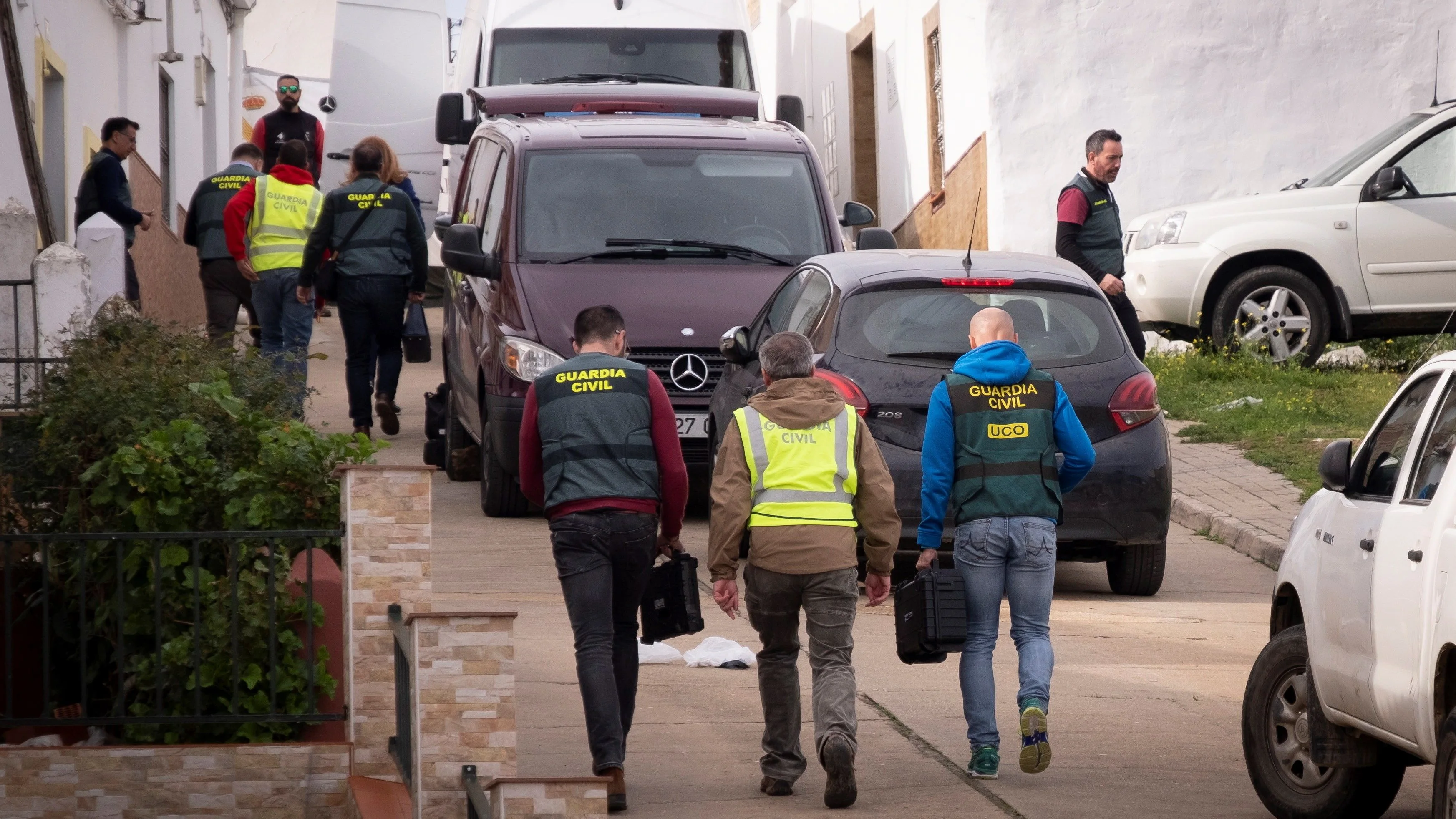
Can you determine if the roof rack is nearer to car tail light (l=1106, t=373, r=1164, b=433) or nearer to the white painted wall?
the white painted wall

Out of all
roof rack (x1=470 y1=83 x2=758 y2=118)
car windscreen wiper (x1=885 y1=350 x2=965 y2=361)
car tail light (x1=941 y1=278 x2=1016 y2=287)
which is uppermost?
roof rack (x1=470 y1=83 x2=758 y2=118)

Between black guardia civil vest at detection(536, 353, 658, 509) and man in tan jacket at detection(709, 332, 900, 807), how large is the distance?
0.28m

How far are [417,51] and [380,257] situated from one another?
39.2 ft

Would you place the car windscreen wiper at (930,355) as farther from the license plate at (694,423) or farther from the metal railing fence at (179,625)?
the metal railing fence at (179,625)

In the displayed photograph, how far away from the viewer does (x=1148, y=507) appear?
9.70 meters

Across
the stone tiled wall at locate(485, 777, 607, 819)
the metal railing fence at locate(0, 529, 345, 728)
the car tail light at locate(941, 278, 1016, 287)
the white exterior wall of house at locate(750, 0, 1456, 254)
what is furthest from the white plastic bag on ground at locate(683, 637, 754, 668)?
the white exterior wall of house at locate(750, 0, 1456, 254)

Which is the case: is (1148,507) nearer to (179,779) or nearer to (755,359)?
(755,359)

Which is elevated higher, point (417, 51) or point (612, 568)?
point (417, 51)

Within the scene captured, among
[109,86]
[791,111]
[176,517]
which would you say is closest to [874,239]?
[791,111]

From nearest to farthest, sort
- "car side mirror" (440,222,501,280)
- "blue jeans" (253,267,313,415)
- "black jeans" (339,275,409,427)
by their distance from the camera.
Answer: "car side mirror" (440,222,501,280), "black jeans" (339,275,409,427), "blue jeans" (253,267,313,415)

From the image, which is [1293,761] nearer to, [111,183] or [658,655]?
[658,655]

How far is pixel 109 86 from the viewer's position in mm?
18766

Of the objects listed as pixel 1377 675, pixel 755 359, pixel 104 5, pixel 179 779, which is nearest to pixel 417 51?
pixel 104 5

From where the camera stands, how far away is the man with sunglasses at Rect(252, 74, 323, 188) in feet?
63.6
